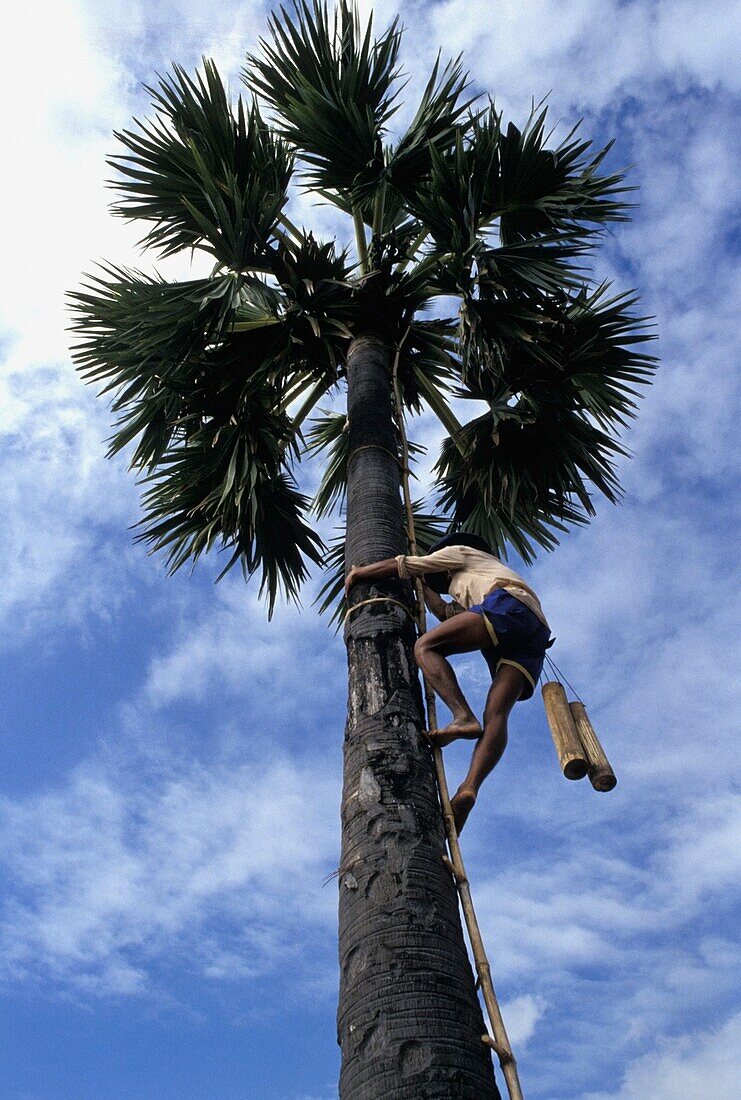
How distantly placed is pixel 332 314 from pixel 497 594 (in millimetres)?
2991

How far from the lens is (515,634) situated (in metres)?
4.48

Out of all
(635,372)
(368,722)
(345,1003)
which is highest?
(635,372)

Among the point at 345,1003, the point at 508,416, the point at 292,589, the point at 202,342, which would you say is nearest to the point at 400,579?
the point at 345,1003

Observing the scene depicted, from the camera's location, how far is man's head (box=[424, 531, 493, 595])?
505cm

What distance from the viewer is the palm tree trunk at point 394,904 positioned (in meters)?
2.59

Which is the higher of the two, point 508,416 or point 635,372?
point 635,372

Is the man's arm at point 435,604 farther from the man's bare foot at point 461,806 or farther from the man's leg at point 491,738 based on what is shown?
the man's bare foot at point 461,806

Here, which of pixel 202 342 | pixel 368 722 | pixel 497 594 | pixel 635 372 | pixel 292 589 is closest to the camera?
pixel 368 722

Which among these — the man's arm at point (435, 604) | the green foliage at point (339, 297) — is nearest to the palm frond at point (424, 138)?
the green foliage at point (339, 297)

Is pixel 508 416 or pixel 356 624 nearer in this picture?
pixel 356 624

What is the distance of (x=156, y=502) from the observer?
7.77 metres

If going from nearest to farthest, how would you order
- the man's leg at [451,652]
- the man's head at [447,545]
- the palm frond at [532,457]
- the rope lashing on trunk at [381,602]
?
the man's leg at [451,652] < the rope lashing on trunk at [381,602] < the man's head at [447,545] < the palm frond at [532,457]

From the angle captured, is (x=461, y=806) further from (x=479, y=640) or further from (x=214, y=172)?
(x=214, y=172)

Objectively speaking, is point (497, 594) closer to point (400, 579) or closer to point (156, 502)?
point (400, 579)
